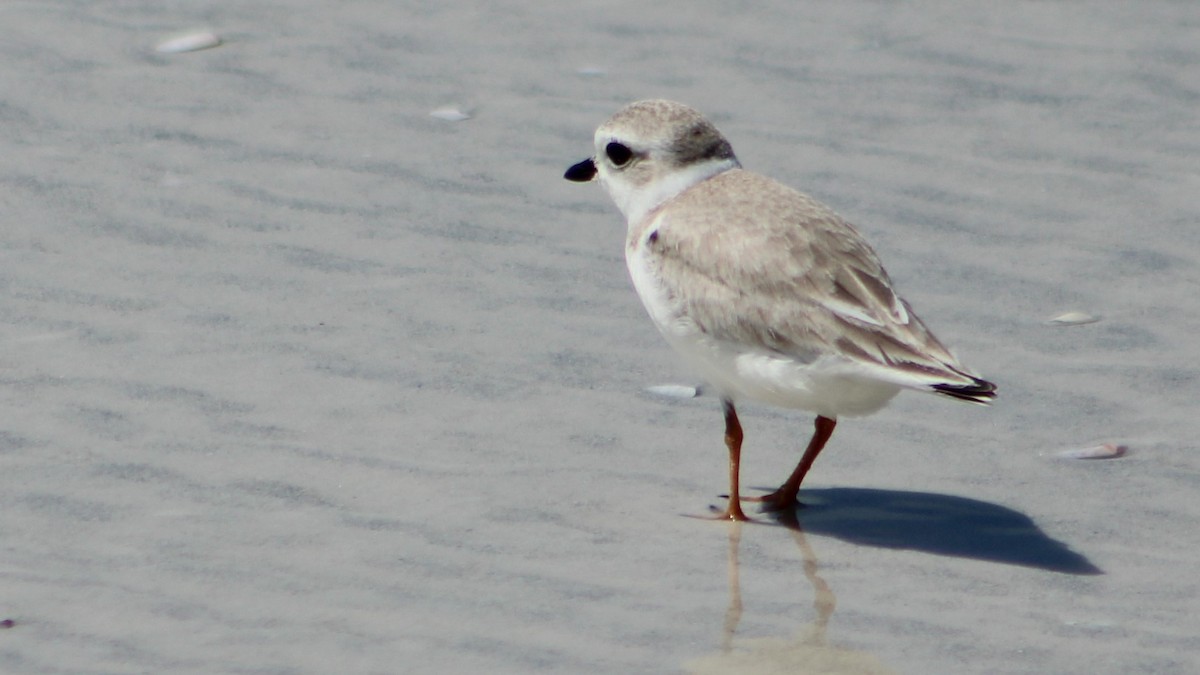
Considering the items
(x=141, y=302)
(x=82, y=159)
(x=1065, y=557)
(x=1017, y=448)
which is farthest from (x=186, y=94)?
(x=1065, y=557)

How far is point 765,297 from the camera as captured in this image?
16.9 ft

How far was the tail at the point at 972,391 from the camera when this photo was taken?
183 inches

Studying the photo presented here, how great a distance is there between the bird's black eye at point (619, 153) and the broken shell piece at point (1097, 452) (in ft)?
5.70

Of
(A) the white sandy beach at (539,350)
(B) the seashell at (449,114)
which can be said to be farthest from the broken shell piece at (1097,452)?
(B) the seashell at (449,114)

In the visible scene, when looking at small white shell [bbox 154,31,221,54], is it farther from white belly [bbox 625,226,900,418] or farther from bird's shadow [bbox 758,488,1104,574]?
bird's shadow [bbox 758,488,1104,574]

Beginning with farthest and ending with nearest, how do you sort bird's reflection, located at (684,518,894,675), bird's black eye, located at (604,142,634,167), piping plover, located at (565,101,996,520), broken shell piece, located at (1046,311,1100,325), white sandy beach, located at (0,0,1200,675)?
broken shell piece, located at (1046,311,1100,325)
bird's black eye, located at (604,142,634,167)
piping plover, located at (565,101,996,520)
white sandy beach, located at (0,0,1200,675)
bird's reflection, located at (684,518,894,675)

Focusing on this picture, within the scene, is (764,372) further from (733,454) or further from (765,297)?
(733,454)

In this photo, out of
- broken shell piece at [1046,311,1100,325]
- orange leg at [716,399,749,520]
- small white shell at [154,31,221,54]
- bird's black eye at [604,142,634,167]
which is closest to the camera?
orange leg at [716,399,749,520]

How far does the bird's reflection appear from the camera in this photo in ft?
14.5

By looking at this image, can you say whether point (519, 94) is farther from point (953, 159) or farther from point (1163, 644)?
point (1163, 644)

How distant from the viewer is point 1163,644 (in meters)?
4.56

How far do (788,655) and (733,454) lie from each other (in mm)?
976

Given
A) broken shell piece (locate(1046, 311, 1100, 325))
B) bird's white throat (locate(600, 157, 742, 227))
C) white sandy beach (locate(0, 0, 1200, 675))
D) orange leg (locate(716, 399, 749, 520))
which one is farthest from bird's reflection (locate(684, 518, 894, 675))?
broken shell piece (locate(1046, 311, 1100, 325))

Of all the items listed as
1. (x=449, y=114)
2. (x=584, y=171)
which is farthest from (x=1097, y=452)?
(x=449, y=114)
